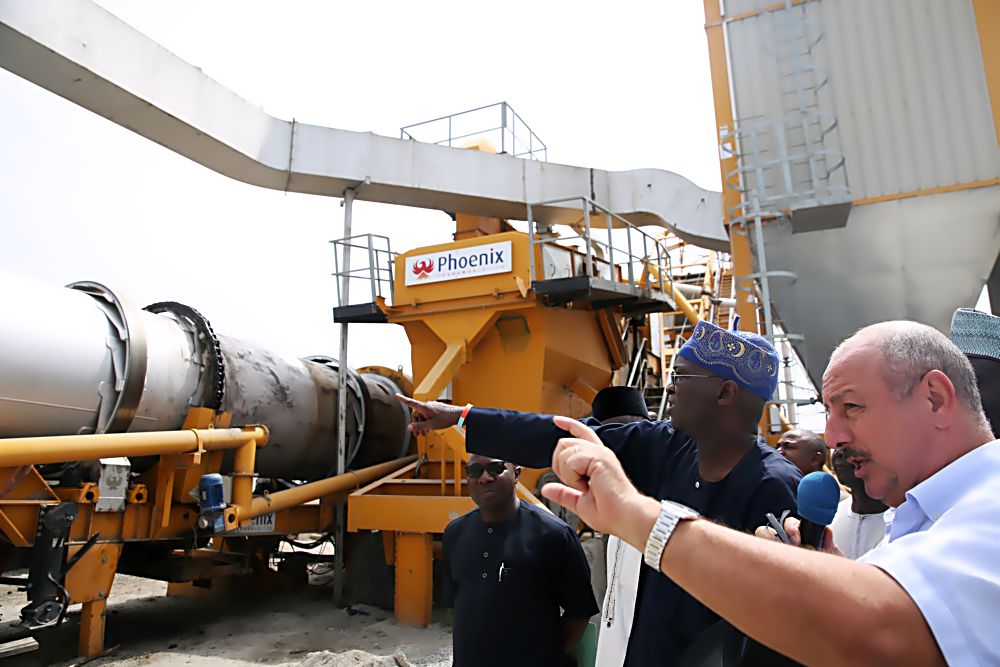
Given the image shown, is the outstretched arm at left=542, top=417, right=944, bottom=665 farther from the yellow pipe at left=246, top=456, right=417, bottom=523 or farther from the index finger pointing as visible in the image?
the yellow pipe at left=246, top=456, right=417, bottom=523

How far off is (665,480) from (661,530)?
138 cm

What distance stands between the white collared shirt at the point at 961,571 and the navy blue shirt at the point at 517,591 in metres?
2.08

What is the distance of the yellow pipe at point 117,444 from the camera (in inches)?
170

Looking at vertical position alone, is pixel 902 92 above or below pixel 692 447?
above

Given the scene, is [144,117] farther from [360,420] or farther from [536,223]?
[536,223]

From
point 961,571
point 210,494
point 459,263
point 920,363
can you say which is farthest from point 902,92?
point 210,494

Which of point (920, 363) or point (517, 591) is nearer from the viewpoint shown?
point (920, 363)

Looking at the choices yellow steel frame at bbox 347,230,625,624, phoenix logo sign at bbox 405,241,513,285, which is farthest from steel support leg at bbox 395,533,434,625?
phoenix logo sign at bbox 405,241,513,285

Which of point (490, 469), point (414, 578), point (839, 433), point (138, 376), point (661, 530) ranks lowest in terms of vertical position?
point (414, 578)

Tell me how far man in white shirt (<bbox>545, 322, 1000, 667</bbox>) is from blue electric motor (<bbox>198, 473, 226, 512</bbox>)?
5234 mm

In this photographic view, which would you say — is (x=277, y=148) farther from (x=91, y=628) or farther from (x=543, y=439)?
(x=543, y=439)

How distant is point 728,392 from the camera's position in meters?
2.19

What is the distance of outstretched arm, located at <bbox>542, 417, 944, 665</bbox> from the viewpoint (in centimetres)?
82

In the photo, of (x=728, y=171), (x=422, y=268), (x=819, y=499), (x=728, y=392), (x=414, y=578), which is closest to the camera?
(x=819, y=499)
